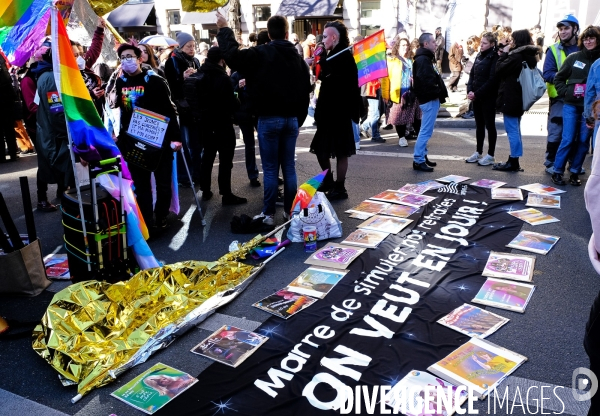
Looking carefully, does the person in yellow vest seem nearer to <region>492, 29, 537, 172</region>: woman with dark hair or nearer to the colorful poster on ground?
<region>492, 29, 537, 172</region>: woman with dark hair

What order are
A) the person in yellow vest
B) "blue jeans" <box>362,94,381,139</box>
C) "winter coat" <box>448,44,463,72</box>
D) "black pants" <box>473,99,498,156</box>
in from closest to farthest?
the person in yellow vest, "black pants" <box>473,99,498,156</box>, "blue jeans" <box>362,94,381,139</box>, "winter coat" <box>448,44,463,72</box>

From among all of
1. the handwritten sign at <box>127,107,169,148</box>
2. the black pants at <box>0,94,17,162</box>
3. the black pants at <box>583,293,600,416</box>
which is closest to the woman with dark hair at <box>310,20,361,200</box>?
the handwritten sign at <box>127,107,169,148</box>

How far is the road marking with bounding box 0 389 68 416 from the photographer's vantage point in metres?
2.70

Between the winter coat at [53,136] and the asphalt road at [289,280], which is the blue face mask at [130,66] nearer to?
the winter coat at [53,136]

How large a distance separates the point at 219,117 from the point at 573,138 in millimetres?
4188

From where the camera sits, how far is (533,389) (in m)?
2.69

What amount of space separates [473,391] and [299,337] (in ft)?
3.50

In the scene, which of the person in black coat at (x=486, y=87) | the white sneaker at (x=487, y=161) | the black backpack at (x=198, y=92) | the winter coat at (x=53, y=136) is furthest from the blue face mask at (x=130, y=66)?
the white sneaker at (x=487, y=161)

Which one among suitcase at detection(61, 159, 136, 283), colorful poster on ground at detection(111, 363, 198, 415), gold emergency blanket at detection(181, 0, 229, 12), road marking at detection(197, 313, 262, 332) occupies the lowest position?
colorful poster on ground at detection(111, 363, 198, 415)

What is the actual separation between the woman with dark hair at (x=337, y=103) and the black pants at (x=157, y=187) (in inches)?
68.0

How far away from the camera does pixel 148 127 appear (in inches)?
186

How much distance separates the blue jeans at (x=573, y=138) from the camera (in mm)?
6059

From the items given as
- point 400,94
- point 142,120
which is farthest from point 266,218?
point 400,94

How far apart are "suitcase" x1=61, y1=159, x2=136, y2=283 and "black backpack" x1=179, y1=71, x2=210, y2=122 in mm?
2181
